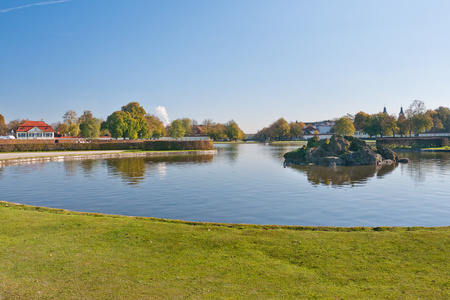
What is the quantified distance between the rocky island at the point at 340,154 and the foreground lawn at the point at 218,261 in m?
31.5

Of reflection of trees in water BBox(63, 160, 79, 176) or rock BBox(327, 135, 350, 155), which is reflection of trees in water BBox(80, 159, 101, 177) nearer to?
reflection of trees in water BBox(63, 160, 79, 176)

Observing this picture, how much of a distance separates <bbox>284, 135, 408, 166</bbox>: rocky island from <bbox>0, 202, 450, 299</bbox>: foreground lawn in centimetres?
3146

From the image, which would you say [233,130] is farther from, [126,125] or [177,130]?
[126,125]

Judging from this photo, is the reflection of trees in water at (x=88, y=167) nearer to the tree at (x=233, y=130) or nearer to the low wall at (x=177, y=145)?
the low wall at (x=177, y=145)

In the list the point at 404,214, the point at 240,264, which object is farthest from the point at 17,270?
the point at 404,214

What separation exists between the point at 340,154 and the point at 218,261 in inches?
1477

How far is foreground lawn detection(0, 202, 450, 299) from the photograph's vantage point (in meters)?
6.02

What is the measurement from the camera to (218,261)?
7.39 meters

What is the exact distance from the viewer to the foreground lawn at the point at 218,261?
602 cm

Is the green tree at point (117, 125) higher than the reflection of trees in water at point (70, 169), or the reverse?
the green tree at point (117, 125)

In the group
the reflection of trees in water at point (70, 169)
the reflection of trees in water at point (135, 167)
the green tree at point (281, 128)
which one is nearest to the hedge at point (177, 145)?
the reflection of trees in water at point (135, 167)

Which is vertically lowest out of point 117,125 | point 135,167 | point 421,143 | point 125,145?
point 135,167

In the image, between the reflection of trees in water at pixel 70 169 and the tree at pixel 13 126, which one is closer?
the reflection of trees in water at pixel 70 169

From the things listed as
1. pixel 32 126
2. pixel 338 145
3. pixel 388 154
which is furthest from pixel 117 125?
pixel 388 154
